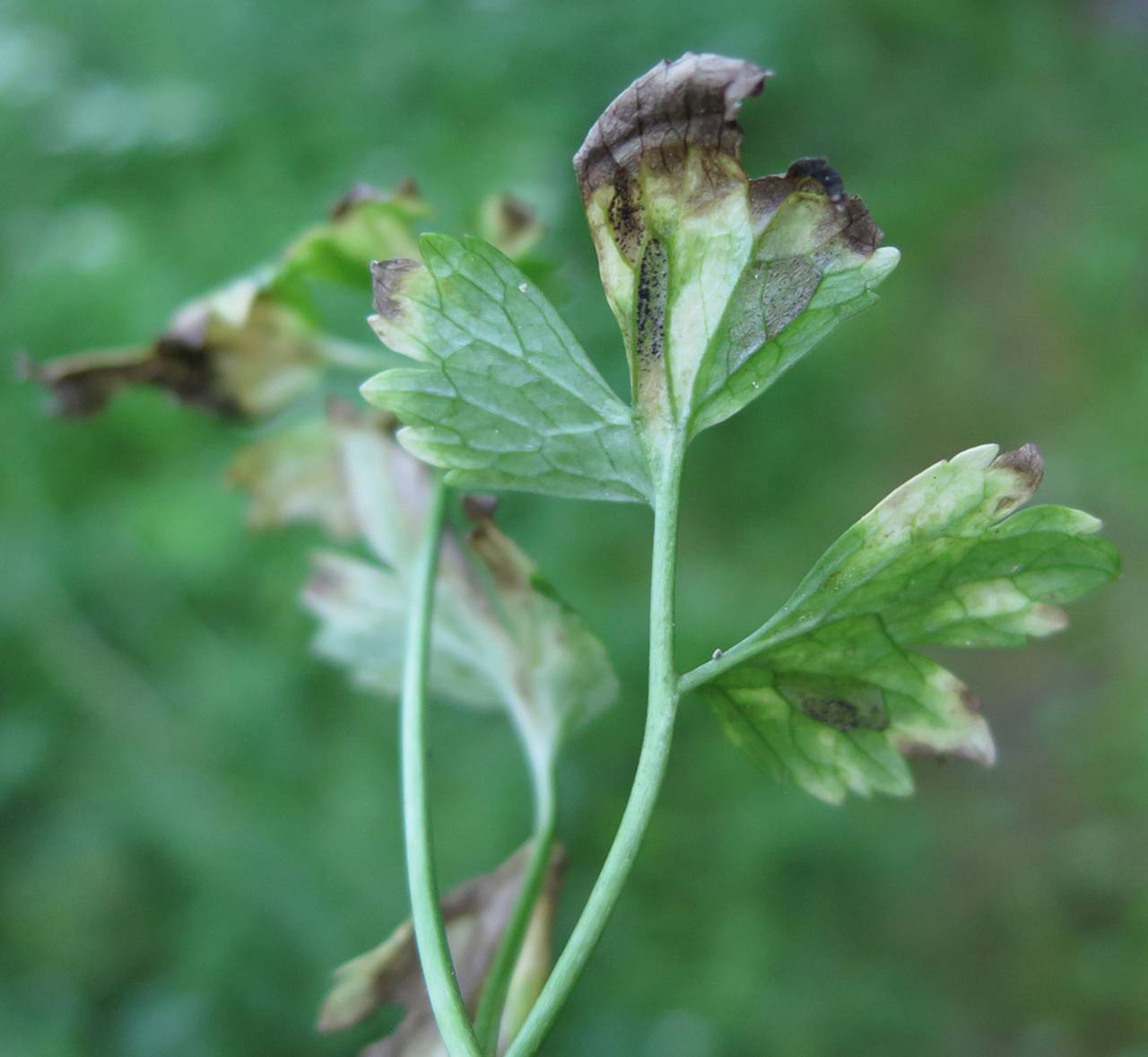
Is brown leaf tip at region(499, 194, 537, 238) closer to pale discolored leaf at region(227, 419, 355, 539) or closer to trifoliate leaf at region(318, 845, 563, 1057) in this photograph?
pale discolored leaf at region(227, 419, 355, 539)

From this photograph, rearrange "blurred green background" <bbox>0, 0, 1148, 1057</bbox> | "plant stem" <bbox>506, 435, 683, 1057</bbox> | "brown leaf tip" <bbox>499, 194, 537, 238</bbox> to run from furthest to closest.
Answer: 1. "blurred green background" <bbox>0, 0, 1148, 1057</bbox>
2. "brown leaf tip" <bbox>499, 194, 537, 238</bbox>
3. "plant stem" <bbox>506, 435, 683, 1057</bbox>

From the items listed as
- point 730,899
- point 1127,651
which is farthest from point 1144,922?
point 730,899

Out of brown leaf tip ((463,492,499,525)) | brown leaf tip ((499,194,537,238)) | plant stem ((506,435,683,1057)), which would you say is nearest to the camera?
plant stem ((506,435,683,1057))

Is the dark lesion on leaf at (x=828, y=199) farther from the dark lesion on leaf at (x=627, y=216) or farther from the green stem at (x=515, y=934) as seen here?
the green stem at (x=515, y=934)

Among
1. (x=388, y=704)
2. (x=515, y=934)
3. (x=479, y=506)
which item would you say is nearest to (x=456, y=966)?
(x=515, y=934)

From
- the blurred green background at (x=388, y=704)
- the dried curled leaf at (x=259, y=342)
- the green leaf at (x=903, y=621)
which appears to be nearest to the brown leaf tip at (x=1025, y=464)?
the green leaf at (x=903, y=621)

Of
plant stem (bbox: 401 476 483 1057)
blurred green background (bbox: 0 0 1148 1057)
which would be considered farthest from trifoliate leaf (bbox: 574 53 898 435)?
blurred green background (bbox: 0 0 1148 1057)
